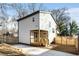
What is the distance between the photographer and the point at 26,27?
2.95 metres

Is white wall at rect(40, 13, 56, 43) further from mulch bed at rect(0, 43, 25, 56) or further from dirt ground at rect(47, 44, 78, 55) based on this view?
mulch bed at rect(0, 43, 25, 56)

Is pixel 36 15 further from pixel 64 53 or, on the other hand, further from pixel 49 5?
pixel 64 53

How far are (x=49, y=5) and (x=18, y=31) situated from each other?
44cm

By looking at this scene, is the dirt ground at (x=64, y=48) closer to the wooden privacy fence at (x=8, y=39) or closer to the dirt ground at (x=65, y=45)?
the dirt ground at (x=65, y=45)

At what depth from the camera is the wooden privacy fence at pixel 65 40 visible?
290 cm

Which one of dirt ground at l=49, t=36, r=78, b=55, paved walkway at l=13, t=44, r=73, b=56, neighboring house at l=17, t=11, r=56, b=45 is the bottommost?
paved walkway at l=13, t=44, r=73, b=56

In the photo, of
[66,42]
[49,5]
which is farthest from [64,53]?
[49,5]

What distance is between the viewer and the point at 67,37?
2.91m

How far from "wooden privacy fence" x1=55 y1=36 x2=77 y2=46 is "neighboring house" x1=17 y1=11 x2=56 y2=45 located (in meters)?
0.06

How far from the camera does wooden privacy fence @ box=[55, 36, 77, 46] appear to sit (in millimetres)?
2902

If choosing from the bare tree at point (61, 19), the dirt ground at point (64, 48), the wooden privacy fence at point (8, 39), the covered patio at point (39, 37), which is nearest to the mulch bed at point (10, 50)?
the wooden privacy fence at point (8, 39)

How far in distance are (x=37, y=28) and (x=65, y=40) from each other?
33 centimetres

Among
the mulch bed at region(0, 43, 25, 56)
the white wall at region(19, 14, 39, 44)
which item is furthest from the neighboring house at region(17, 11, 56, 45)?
the mulch bed at region(0, 43, 25, 56)

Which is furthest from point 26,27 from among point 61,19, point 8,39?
point 61,19
